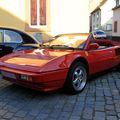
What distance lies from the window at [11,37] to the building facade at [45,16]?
5478 millimetres

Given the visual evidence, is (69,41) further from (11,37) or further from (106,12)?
(106,12)

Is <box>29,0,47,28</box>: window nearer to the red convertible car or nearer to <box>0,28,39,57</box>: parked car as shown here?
<box>0,28,39,57</box>: parked car

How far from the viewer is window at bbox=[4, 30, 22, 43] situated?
322 inches

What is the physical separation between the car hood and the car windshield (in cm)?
43

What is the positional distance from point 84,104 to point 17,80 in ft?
4.58

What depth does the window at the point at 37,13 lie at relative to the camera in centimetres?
1380

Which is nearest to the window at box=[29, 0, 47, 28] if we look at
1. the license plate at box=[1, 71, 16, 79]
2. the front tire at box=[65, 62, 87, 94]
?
the front tire at box=[65, 62, 87, 94]

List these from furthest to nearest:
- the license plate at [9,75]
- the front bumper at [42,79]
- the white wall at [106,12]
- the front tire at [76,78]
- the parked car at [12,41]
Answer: the white wall at [106,12], the parked car at [12,41], the front tire at [76,78], the license plate at [9,75], the front bumper at [42,79]

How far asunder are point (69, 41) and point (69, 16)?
7229mm

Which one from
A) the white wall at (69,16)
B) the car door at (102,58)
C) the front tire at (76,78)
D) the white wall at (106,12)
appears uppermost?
the white wall at (106,12)

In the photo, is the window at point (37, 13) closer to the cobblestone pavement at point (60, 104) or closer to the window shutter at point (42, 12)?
the window shutter at point (42, 12)

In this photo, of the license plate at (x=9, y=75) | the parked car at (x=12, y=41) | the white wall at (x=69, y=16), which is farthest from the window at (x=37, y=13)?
the license plate at (x=9, y=75)

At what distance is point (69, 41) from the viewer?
6797 millimetres

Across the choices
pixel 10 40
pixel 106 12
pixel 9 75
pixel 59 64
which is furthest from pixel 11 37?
pixel 106 12
